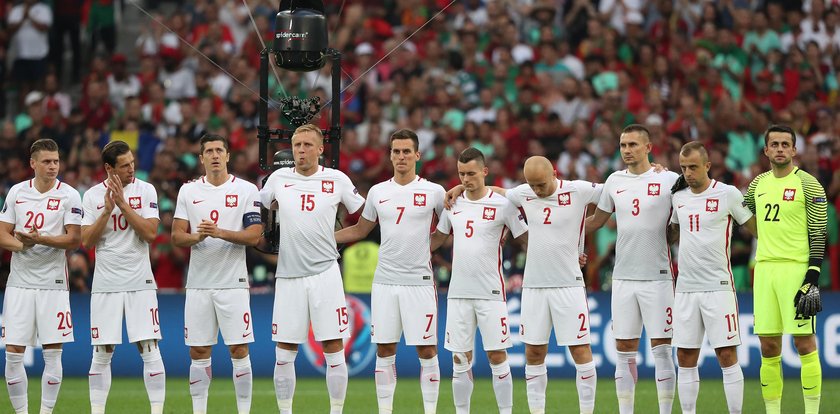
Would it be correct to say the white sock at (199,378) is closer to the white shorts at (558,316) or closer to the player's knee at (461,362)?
the player's knee at (461,362)

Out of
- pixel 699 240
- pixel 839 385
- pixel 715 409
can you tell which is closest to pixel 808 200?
pixel 699 240

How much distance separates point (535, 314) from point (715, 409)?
11.3 ft

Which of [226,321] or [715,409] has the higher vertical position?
[226,321]

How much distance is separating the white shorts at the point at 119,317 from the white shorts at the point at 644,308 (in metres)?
4.39

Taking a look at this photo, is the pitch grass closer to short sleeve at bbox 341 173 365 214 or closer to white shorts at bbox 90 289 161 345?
white shorts at bbox 90 289 161 345

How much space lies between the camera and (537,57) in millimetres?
23438

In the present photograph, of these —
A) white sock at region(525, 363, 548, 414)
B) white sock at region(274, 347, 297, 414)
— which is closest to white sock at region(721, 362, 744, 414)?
white sock at region(525, 363, 548, 414)

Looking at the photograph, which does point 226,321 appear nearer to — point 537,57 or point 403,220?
point 403,220

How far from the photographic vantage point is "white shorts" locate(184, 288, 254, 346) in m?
12.5

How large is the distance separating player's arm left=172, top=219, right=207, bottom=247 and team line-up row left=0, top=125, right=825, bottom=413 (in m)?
0.02

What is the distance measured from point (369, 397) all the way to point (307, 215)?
4305mm

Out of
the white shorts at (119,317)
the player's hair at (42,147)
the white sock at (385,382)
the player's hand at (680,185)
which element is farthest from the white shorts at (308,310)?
the player's hand at (680,185)

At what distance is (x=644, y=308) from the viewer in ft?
41.3

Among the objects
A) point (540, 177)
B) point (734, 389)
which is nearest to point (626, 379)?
point (734, 389)
